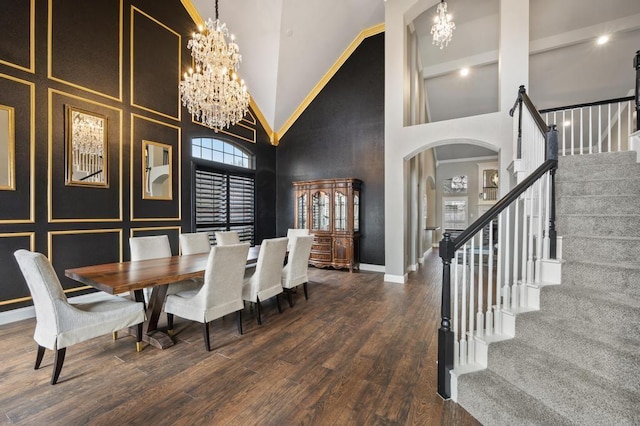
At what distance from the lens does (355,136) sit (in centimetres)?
631

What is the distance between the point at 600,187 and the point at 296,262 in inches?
128

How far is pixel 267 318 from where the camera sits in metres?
3.38

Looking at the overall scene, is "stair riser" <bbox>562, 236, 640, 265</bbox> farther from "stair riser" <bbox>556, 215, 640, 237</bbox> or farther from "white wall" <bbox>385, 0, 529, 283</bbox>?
"white wall" <bbox>385, 0, 529, 283</bbox>

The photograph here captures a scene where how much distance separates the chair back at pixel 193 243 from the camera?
12.9 ft

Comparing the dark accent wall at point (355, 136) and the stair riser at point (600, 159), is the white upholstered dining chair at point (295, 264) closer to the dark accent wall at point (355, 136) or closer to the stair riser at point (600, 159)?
the dark accent wall at point (355, 136)

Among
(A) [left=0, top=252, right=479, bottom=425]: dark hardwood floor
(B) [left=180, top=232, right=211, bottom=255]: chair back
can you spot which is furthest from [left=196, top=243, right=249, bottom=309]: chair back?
(B) [left=180, top=232, right=211, bottom=255]: chair back

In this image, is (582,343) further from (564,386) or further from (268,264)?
(268,264)

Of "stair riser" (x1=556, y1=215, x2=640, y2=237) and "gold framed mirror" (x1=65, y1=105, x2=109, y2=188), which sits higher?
"gold framed mirror" (x1=65, y1=105, x2=109, y2=188)

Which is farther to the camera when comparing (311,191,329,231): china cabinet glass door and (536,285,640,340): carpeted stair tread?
(311,191,329,231): china cabinet glass door

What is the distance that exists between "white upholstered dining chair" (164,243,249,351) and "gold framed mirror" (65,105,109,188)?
7.97 ft

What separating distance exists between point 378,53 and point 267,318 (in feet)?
19.0

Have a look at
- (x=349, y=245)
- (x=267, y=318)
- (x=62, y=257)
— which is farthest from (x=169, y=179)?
(x=349, y=245)

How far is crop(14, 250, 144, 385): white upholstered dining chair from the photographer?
6.54 feet

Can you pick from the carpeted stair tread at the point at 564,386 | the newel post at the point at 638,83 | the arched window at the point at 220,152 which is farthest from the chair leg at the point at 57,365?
the newel post at the point at 638,83
